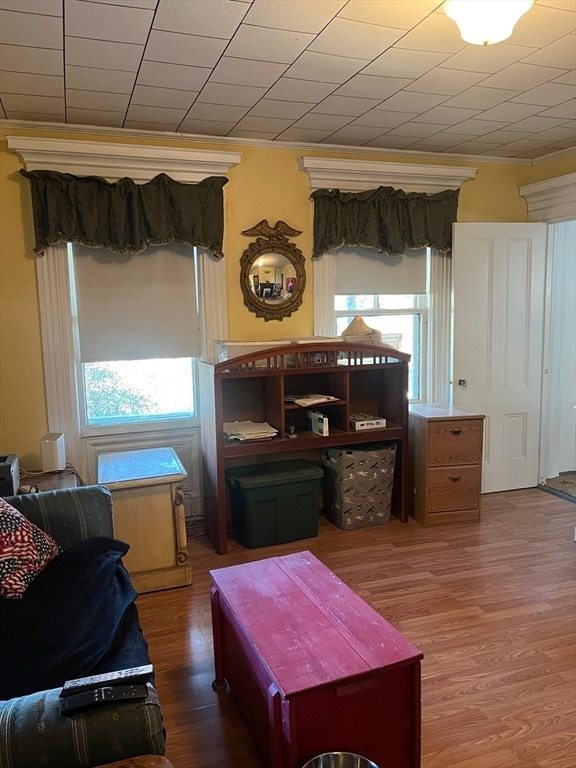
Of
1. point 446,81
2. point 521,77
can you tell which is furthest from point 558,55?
point 446,81

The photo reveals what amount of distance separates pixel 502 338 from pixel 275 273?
71.7 inches

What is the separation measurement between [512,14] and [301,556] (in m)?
2.08

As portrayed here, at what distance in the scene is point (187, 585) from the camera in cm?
304

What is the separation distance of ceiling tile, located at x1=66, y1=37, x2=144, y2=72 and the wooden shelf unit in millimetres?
1560

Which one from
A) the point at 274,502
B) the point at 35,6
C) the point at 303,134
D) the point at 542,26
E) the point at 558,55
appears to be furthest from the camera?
the point at 303,134

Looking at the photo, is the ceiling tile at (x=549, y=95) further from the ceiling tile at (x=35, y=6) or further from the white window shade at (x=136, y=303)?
the ceiling tile at (x=35, y=6)

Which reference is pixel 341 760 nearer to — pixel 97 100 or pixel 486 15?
pixel 486 15

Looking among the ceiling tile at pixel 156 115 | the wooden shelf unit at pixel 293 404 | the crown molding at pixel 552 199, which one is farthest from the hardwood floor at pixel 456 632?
the ceiling tile at pixel 156 115


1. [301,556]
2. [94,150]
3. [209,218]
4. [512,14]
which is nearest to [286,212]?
[209,218]

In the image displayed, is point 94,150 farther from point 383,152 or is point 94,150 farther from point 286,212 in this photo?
point 383,152

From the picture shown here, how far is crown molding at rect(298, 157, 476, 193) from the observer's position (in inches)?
151

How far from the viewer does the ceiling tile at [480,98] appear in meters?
2.93

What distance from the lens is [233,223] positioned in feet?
12.3

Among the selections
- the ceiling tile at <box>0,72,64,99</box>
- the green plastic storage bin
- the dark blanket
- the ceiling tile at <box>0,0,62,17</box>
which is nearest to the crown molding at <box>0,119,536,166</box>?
the ceiling tile at <box>0,72,64,99</box>
